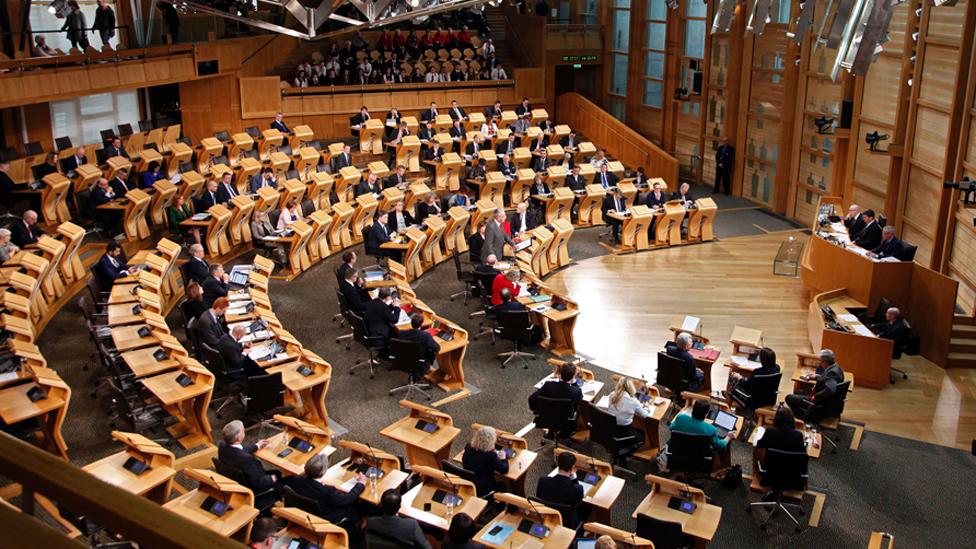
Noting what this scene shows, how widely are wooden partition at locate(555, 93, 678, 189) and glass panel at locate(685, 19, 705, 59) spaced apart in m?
2.57

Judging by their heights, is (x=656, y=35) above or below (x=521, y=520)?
above

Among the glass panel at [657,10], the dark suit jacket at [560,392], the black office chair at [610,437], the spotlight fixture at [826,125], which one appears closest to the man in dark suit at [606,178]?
the spotlight fixture at [826,125]

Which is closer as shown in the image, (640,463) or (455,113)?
(640,463)

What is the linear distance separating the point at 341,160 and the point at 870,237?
10508 millimetres

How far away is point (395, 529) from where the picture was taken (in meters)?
6.34

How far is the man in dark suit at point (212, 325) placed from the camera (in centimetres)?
998

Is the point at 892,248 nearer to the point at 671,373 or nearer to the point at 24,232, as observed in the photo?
the point at 671,373

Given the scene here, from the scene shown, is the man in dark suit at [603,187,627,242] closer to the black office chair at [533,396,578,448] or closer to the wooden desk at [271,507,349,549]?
the black office chair at [533,396,578,448]

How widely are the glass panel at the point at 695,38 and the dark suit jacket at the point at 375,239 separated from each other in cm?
1191

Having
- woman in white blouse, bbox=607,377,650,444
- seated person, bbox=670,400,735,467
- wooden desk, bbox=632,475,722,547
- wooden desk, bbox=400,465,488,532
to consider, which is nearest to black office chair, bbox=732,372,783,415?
seated person, bbox=670,400,735,467

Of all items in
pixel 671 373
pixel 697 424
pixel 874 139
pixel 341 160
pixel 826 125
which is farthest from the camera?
pixel 341 160

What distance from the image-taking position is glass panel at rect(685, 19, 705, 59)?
22962 millimetres

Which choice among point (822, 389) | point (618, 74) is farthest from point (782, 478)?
point (618, 74)

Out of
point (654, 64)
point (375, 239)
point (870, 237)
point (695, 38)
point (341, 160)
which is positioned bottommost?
point (375, 239)
